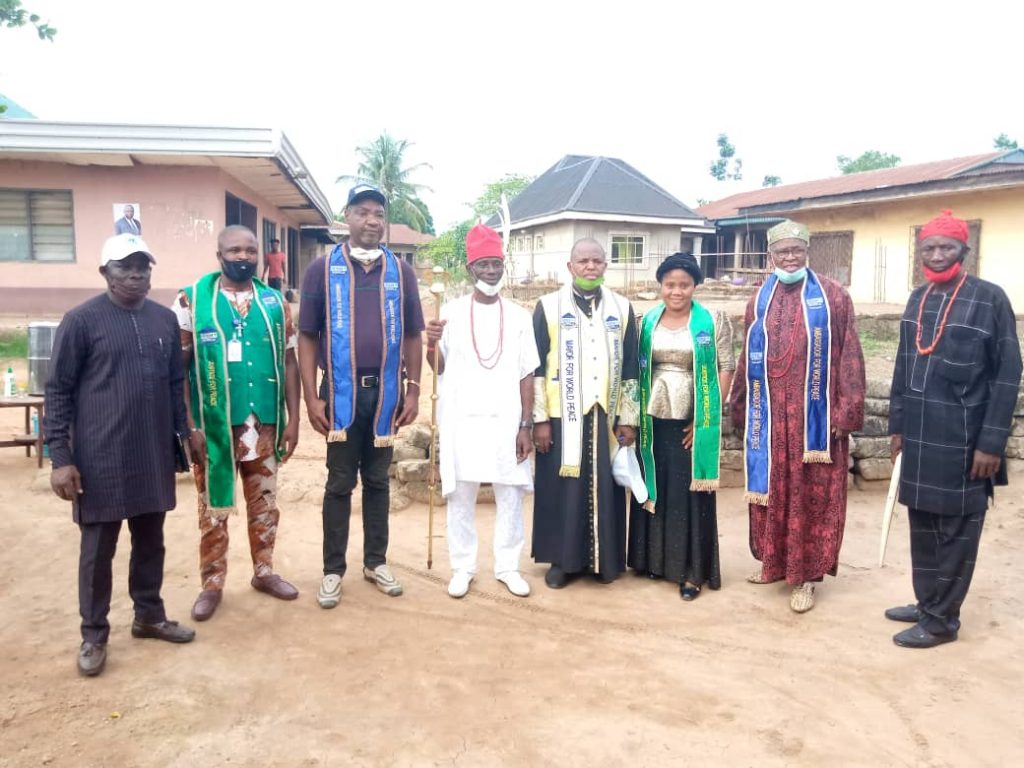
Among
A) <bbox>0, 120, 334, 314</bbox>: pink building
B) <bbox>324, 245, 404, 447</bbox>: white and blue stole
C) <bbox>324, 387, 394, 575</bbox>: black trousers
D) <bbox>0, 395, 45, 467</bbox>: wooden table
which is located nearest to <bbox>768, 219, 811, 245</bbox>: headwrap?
<bbox>324, 245, 404, 447</bbox>: white and blue stole

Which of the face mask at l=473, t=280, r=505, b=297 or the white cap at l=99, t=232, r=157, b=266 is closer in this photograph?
the white cap at l=99, t=232, r=157, b=266

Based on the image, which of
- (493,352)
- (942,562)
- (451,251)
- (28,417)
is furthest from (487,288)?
(451,251)

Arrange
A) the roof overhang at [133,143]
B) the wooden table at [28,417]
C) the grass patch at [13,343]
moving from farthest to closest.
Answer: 1. the roof overhang at [133,143]
2. the grass patch at [13,343]
3. the wooden table at [28,417]

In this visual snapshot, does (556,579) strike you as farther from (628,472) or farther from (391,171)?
(391,171)

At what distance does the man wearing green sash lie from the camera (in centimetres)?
373

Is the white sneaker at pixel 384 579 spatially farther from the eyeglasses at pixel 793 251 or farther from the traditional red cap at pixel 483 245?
the eyeglasses at pixel 793 251

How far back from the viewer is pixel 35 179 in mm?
12180

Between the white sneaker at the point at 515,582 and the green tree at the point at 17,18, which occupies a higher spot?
the green tree at the point at 17,18

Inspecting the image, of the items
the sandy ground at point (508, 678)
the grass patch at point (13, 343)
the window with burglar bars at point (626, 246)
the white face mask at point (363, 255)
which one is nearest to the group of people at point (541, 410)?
the white face mask at point (363, 255)

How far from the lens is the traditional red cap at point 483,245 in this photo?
4.08 meters

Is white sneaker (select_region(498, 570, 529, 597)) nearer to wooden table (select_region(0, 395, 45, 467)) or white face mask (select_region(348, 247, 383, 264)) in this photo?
white face mask (select_region(348, 247, 383, 264))

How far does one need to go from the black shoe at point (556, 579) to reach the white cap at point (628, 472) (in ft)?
1.94

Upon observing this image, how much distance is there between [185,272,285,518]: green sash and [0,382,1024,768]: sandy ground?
2.28 ft

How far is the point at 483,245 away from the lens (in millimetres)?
4078
